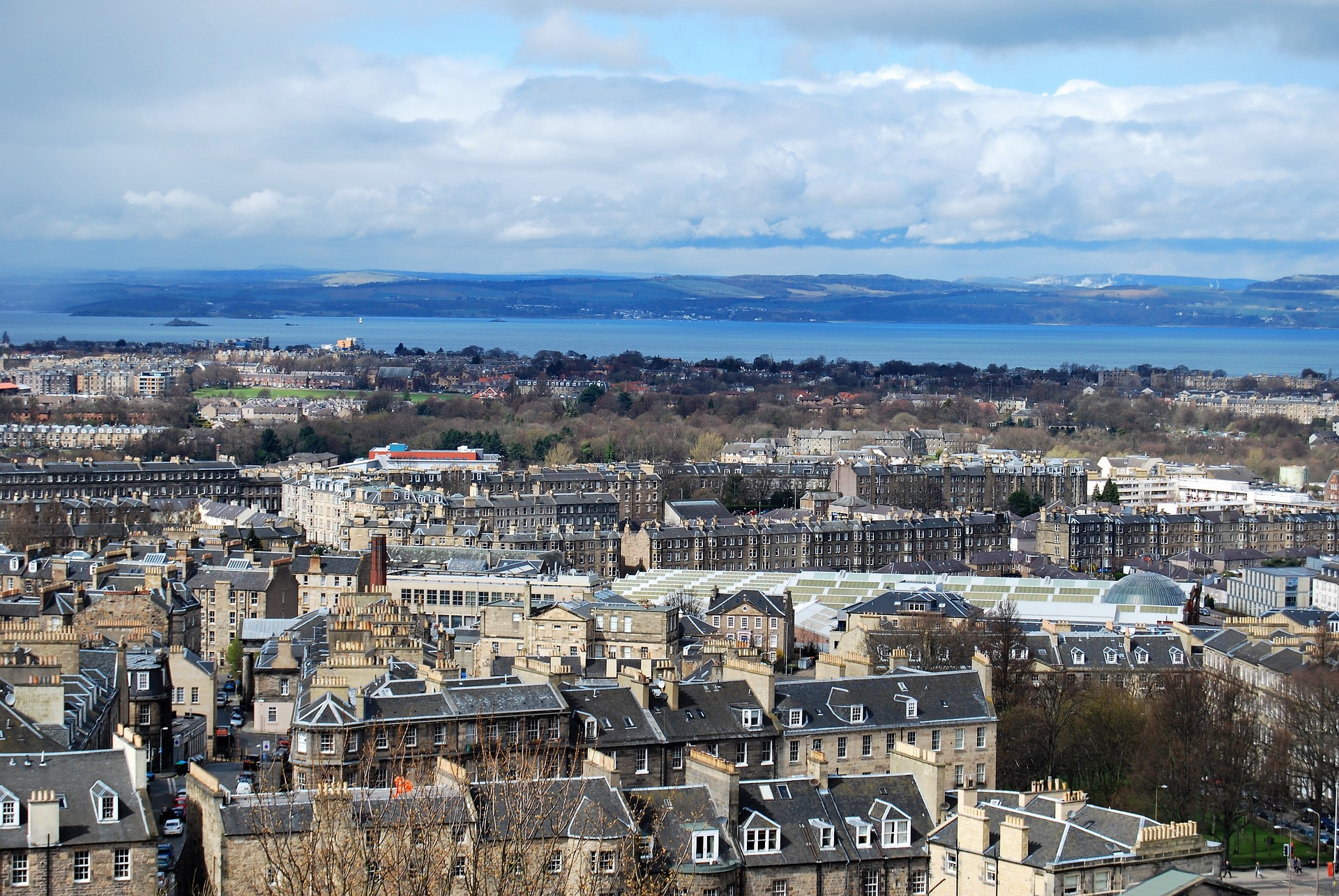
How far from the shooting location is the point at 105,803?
2536cm

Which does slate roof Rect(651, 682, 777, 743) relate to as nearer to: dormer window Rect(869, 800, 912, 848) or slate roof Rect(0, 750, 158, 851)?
dormer window Rect(869, 800, 912, 848)

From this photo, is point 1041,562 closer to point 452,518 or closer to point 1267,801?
point 452,518

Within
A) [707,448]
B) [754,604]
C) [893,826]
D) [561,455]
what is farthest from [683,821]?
[707,448]

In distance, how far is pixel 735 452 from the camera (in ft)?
430

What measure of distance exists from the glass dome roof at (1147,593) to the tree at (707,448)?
62897 millimetres

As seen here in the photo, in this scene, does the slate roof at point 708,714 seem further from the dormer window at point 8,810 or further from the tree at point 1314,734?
the tree at point 1314,734

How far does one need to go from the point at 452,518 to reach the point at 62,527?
1685 cm

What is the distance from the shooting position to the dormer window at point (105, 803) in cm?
2527

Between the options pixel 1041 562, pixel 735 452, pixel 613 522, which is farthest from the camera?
pixel 735 452

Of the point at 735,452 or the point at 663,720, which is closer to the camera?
the point at 663,720

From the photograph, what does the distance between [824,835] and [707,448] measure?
107 metres

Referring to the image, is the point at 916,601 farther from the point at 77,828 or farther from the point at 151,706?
the point at 77,828

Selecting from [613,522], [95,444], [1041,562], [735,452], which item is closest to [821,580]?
[1041,562]

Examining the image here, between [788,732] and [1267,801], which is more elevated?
[788,732]
